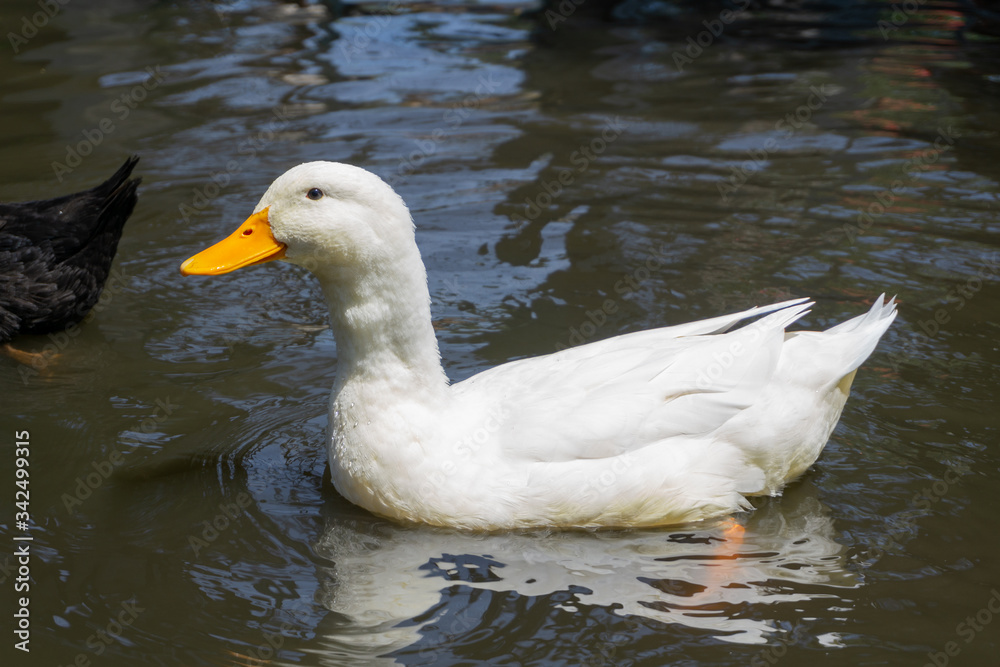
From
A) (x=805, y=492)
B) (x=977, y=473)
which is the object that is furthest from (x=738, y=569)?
(x=977, y=473)

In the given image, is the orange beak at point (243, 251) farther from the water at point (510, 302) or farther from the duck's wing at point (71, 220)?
the duck's wing at point (71, 220)

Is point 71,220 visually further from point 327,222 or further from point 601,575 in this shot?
point 601,575

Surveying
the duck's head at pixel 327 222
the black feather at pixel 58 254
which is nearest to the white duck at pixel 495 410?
the duck's head at pixel 327 222

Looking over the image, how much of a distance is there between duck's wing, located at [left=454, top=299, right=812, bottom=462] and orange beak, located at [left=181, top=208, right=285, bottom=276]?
0.96 metres

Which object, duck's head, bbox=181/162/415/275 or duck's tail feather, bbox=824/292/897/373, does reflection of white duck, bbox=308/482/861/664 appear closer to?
duck's tail feather, bbox=824/292/897/373

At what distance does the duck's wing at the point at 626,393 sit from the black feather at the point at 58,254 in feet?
9.43

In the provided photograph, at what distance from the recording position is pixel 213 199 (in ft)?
24.6

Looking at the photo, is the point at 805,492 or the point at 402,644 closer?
the point at 402,644

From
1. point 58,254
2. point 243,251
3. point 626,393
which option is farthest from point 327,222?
point 58,254

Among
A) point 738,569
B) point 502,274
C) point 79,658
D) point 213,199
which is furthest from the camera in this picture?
point 213,199

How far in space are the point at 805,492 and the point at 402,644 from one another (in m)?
1.89

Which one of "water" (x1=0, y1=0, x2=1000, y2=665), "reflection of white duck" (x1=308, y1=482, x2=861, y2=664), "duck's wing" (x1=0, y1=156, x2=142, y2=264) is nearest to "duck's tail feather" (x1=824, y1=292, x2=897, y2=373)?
"water" (x1=0, y1=0, x2=1000, y2=665)

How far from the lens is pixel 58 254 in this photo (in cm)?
582

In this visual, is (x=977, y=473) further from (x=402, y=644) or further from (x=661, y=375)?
(x=402, y=644)
